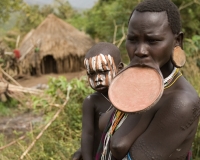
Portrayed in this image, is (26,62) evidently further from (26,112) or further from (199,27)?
(199,27)

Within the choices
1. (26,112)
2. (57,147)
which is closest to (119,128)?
(57,147)

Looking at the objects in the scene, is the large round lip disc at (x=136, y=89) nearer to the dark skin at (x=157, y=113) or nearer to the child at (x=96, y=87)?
the dark skin at (x=157, y=113)

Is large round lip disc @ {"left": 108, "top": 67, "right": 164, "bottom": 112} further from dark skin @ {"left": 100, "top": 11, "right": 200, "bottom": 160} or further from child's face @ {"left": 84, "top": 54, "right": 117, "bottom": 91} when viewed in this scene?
child's face @ {"left": 84, "top": 54, "right": 117, "bottom": 91}

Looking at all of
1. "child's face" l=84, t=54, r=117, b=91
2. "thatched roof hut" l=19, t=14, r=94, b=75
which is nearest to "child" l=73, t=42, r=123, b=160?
"child's face" l=84, t=54, r=117, b=91

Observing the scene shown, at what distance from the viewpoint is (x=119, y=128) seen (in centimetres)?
120

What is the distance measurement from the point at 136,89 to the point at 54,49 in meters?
13.0

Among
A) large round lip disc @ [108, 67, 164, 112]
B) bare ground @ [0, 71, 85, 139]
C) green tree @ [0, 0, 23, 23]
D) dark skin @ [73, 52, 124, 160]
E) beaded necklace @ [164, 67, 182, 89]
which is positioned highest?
large round lip disc @ [108, 67, 164, 112]

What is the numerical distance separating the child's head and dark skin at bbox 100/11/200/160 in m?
0.56

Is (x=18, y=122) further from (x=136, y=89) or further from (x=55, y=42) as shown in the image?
(x=136, y=89)

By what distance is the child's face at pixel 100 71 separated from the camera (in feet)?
5.59

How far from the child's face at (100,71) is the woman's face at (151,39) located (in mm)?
564

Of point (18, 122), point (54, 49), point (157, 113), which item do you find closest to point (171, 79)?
point (157, 113)

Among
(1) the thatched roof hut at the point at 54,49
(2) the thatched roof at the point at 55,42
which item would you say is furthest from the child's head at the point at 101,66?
(2) the thatched roof at the point at 55,42

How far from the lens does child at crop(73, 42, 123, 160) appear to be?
1712 mm
